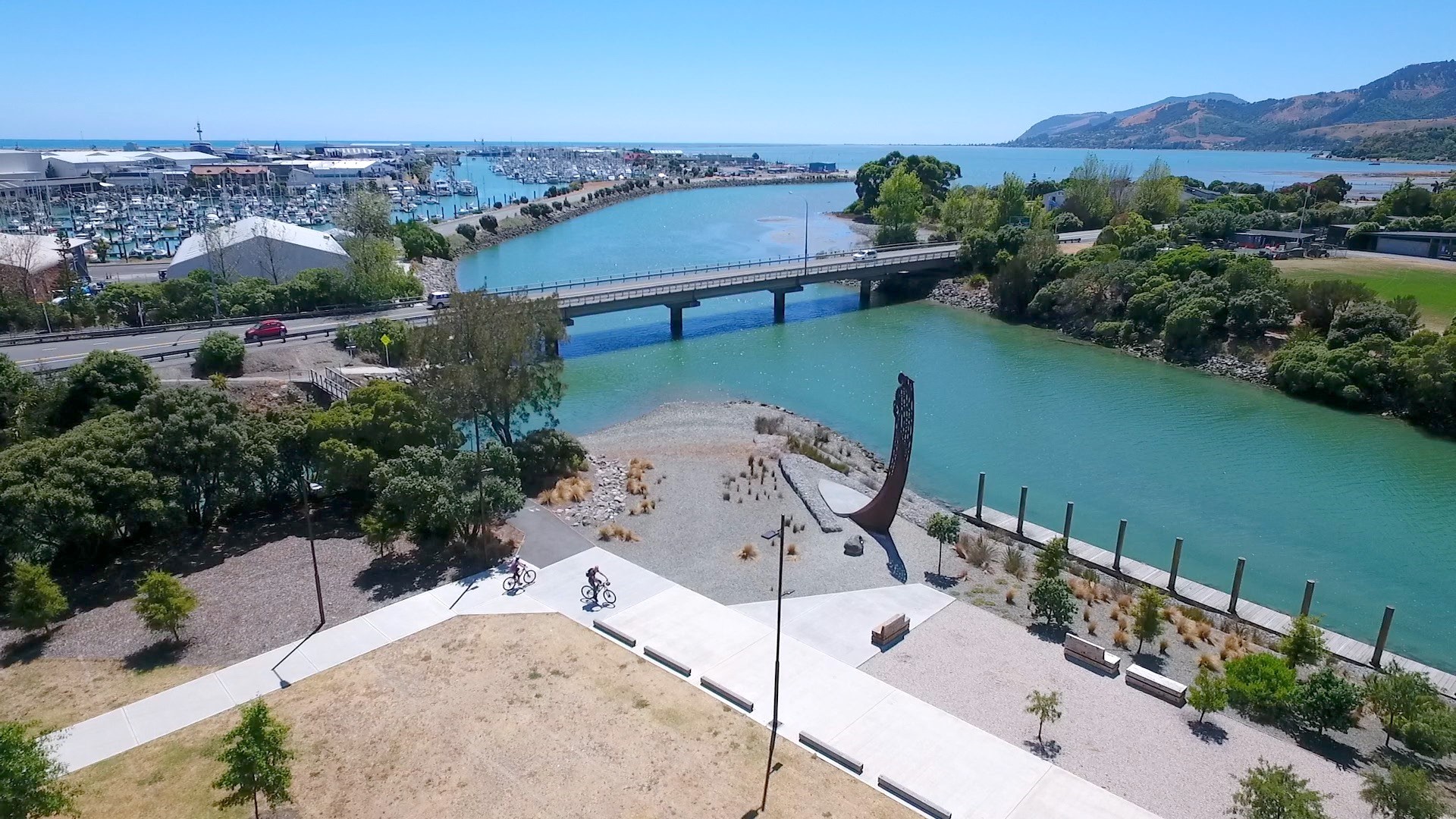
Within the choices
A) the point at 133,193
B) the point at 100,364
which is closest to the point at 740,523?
the point at 100,364

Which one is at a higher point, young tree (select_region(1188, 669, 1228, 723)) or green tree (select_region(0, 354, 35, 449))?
green tree (select_region(0, 354, 35, 449))

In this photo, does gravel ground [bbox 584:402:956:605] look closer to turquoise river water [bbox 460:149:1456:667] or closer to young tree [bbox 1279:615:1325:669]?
turquoise river water [bbox 460:149:1456:667]

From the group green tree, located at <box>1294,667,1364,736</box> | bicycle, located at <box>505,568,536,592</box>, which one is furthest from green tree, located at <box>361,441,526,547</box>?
green tree, located at <box>1294,667,1364,736</box>

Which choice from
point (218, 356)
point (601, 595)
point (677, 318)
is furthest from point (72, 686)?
point (677, 318)

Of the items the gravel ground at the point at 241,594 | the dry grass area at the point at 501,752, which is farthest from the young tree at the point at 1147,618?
the gravel ground at the point at 241,594

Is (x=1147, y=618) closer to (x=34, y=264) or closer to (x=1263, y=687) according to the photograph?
(x=1263, y=687)

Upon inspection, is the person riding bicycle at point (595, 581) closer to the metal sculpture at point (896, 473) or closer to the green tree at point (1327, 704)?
the metal sculpture at point (896, 473)
